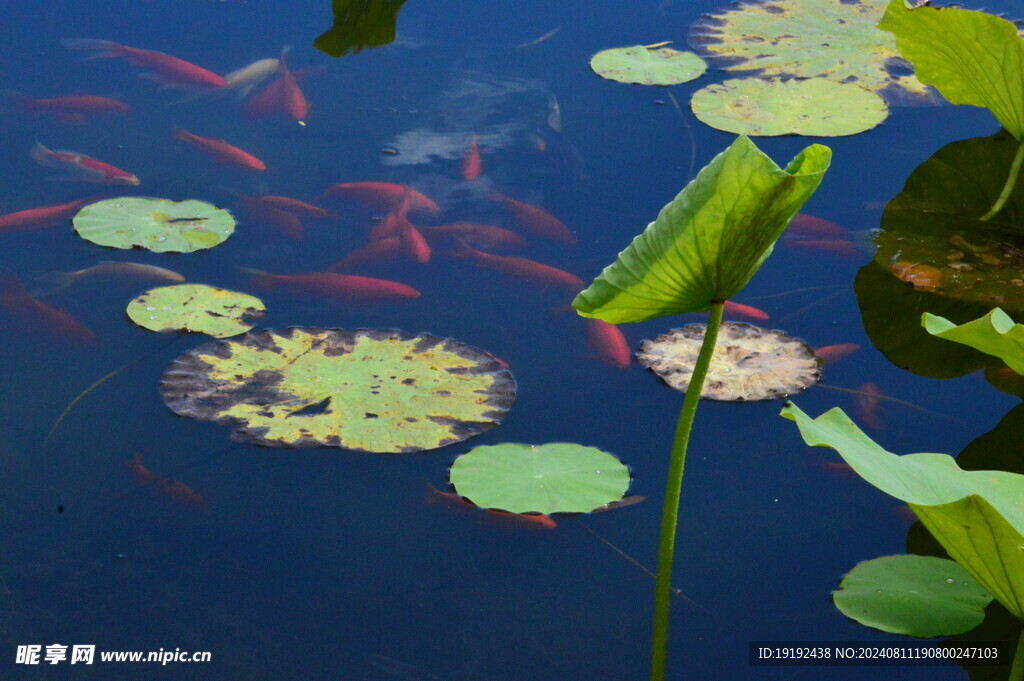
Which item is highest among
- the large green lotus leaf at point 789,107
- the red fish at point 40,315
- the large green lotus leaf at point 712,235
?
the large green lotus leaf at point 712,235

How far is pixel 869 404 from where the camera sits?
230cm

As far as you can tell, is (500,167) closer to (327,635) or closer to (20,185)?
(20,185)

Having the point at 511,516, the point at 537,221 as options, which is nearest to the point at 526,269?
the point at 537,221

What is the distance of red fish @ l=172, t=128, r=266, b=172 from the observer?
10.2 ft

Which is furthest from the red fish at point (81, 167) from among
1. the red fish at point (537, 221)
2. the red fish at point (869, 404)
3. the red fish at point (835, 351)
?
the red fish at point (869, 404)

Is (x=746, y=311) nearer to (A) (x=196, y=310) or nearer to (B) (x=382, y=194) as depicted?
(B) (x=382, y=194)

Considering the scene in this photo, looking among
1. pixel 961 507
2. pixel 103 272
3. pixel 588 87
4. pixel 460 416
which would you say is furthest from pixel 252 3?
pixel 961 507

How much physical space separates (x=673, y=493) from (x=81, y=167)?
228 centimetres

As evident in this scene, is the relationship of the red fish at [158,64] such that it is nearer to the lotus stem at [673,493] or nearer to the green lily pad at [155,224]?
the green lily pad at [155,224]

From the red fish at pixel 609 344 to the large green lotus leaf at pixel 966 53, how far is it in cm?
114

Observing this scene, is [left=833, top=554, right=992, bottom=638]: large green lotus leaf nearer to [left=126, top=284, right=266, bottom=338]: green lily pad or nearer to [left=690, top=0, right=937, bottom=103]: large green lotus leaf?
[left=126, top=284, right=266, bottom=338]: green lily pad

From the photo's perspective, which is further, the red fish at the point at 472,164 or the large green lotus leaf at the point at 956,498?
the red fish at the point at 472,164

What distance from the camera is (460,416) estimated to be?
2.13 meters

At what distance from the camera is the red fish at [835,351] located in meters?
2.42
